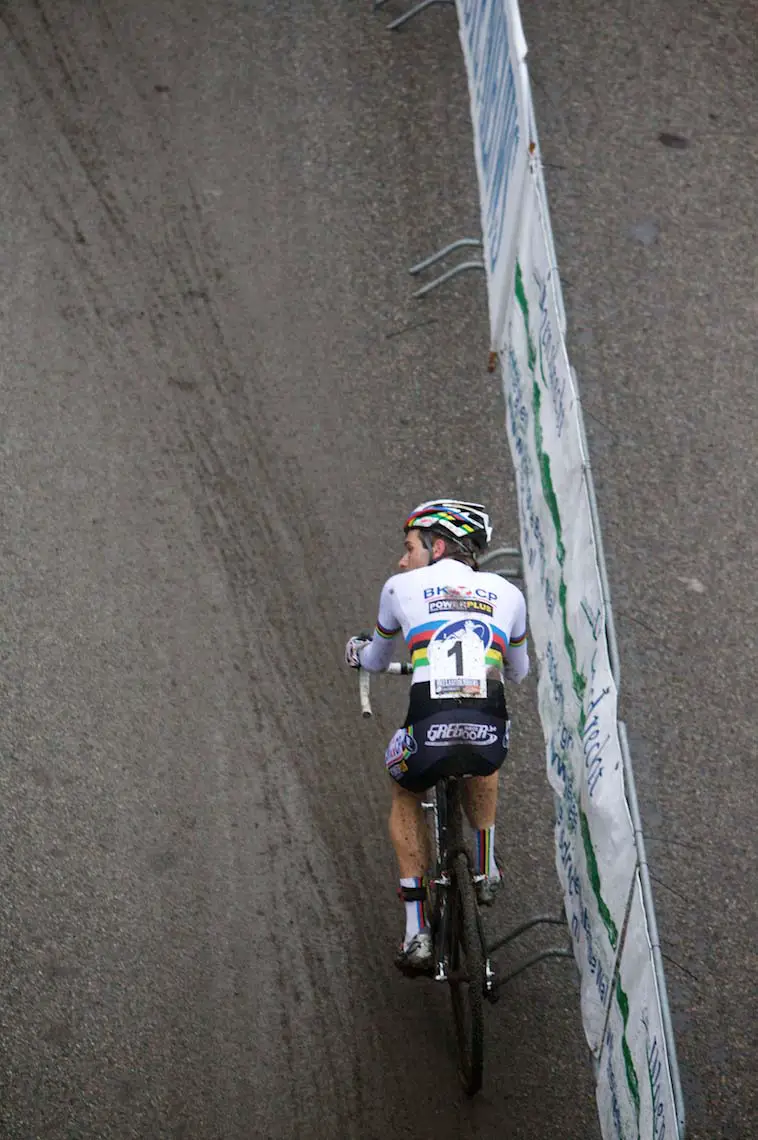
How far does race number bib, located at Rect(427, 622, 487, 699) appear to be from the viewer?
242 inches

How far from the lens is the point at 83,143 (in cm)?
1070

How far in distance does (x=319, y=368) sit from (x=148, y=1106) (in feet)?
16.2

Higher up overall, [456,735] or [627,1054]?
[456,735]

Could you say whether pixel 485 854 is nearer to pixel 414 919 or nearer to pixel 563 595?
pixel 414 919

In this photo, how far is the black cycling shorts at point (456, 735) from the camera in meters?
6.11

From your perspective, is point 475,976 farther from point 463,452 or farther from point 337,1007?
point 463,452

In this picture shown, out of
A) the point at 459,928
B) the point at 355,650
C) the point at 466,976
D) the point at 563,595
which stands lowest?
the point at 466,976

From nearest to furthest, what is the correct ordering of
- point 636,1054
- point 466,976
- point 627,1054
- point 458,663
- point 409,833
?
point 636,1054 < point 627,1054 < point 466,976 < point 458,663 < point 409,833

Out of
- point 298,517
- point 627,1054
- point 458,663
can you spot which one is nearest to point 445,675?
point 458,663

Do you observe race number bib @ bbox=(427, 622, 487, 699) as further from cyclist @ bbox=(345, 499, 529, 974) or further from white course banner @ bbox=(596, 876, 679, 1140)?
white course banner @ bbox=(596, 876, 679, 1140)

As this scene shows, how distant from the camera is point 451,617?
6.27 m

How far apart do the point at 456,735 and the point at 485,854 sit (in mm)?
601

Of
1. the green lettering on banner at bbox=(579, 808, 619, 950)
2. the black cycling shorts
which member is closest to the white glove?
the black cycling shorts

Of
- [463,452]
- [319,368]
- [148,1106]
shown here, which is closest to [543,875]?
[148,1106]
